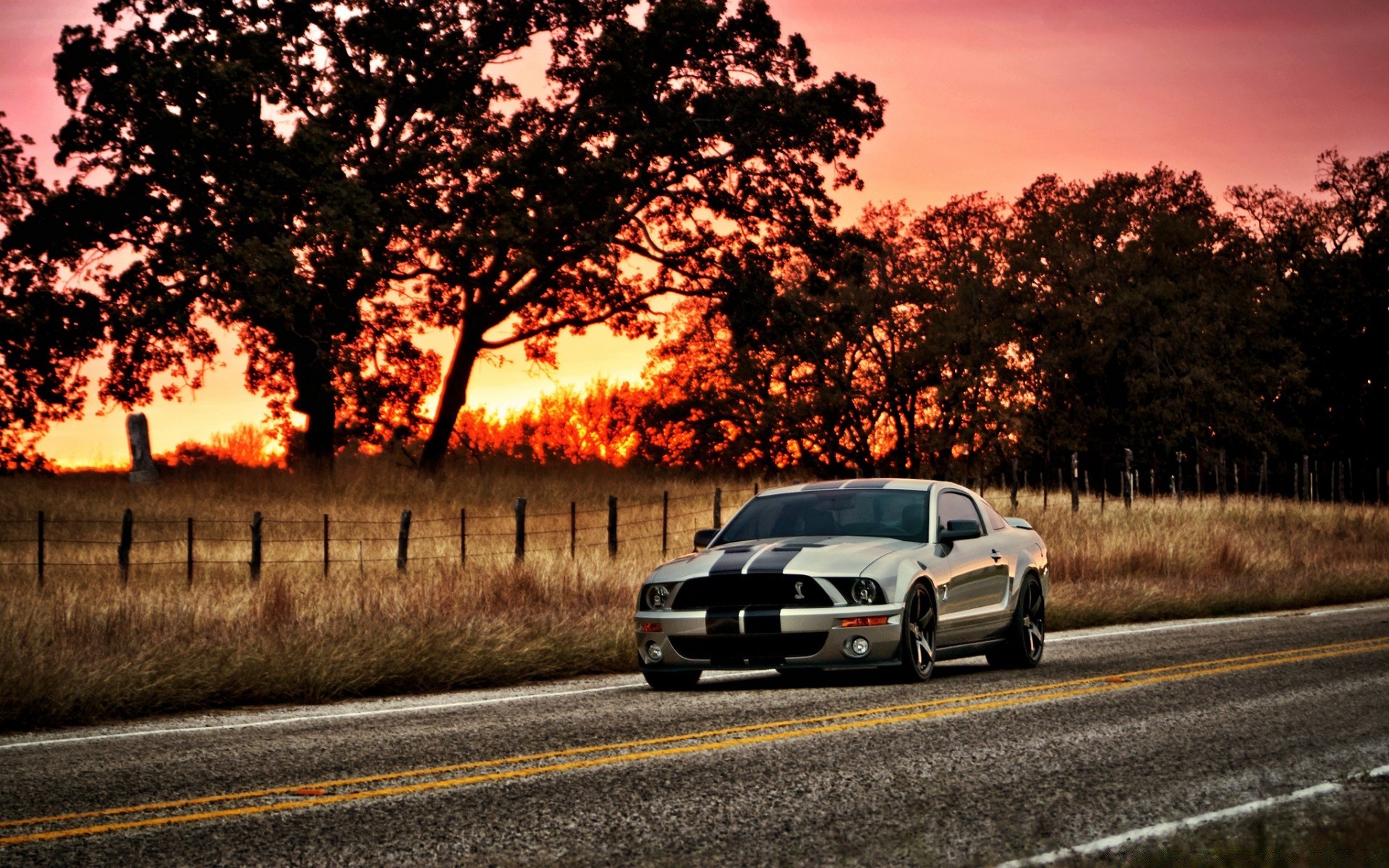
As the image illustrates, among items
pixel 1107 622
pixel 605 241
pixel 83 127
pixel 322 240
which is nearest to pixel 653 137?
pixel 605 241

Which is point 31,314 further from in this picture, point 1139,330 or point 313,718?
point 1139,330

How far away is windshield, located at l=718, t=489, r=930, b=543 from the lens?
12.2m

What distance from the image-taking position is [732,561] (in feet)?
37.0

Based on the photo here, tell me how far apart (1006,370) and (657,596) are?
166ft

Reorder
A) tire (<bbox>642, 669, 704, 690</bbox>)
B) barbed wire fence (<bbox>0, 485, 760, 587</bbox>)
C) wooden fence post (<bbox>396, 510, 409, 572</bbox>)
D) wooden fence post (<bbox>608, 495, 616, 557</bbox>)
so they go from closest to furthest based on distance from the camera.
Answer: tire (<bbox>642, 669, 704, 690</bbox>) < wooden fence post (<bbox>396, 510, 409, 572</bbox>) < barbed wire fence (<bbox>0, 485, 760, 587</bbox>) < wooden fence post (<bbox>608, 495, 616, 557</bbox>)

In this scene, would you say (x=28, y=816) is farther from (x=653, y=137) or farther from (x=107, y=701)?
(x=653, y=137)

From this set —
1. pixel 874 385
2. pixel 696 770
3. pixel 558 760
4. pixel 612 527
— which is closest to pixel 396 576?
pixel 612 527

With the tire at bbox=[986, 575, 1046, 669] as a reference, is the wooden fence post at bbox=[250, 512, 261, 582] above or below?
above

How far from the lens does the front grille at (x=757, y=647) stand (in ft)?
35.8

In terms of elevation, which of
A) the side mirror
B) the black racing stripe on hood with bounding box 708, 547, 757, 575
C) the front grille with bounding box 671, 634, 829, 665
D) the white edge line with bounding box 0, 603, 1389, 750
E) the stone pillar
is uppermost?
the stone pillar

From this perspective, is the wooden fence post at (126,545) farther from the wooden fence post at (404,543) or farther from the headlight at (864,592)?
the headlight at (864,592)

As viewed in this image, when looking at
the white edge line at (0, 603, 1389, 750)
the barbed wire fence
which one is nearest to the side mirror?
the white edge line at (0, 603, 1389, 750)

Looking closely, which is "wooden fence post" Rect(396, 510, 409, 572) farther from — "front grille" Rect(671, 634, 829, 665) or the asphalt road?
"front grille" Rect(671, 634, 829, 665)

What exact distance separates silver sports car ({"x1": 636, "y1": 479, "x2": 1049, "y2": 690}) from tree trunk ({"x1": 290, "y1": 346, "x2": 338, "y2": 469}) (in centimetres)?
2756
